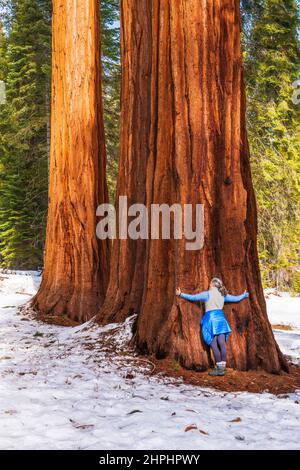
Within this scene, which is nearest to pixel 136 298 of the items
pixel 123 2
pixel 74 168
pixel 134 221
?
pixel 134 221

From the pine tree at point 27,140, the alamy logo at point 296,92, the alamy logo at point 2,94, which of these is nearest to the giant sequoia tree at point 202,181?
the alamy logo at point 296,92

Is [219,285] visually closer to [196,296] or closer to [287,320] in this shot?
[196,296]

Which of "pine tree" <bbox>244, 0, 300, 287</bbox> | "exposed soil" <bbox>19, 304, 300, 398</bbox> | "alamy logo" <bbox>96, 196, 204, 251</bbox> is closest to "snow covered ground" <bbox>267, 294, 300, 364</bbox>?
"exposed soil" <bbox>19, 304, 300, 398</bbox>

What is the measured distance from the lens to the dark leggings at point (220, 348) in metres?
4.75

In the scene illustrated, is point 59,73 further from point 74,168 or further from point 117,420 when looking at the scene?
point 117,420

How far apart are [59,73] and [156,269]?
5.79m

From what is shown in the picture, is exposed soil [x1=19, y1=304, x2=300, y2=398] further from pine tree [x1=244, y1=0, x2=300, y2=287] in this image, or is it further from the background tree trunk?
pine tree [x1=244, y1=0, x2=300, y2=287]

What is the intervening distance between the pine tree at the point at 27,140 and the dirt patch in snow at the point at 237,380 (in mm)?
14285

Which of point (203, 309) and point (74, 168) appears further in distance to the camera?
point (74, 168)

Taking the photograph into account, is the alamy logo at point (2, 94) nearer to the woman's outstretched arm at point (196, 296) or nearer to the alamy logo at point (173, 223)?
the alamy logo at point (173, 223)

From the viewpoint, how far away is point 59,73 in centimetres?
956

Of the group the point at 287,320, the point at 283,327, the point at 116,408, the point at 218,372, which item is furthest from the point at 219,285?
the point at 287,320

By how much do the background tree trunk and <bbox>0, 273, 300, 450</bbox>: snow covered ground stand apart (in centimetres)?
316

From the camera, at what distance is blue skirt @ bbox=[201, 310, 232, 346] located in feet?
15.6
